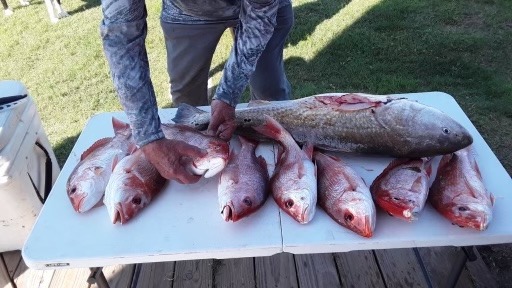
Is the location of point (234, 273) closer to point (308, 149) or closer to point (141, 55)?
point (308, 149)

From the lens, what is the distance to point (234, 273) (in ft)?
8.29

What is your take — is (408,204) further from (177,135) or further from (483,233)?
(177,135)

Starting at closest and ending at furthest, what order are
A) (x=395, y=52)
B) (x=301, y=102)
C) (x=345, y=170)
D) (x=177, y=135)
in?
(x=345, y=170) → (x=177, y=135) → (x=301, y=102) → (x=395, y=52)

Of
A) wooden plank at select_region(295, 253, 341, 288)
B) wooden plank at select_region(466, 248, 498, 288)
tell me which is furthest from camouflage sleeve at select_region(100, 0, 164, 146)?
wooden plank at select_region(466, 248, 498, 288)

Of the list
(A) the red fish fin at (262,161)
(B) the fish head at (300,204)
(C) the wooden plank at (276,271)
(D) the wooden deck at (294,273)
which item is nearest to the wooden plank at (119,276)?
(D) the wooden deck at (294,273)

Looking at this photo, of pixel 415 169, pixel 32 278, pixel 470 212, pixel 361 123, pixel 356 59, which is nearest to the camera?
pixel 470 212

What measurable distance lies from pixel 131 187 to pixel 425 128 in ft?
3.85

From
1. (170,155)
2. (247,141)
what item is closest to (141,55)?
(170,155)

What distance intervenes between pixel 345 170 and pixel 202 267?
1214mm

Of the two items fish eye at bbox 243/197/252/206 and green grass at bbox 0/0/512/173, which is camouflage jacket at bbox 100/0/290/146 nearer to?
fish eye at bbox 243/197/252/206

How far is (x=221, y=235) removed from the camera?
160 centimetres

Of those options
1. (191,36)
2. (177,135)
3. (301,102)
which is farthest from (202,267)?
(191,36)

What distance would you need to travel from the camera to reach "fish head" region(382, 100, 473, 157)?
1773mm

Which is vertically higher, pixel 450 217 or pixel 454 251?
pixel 450 217
